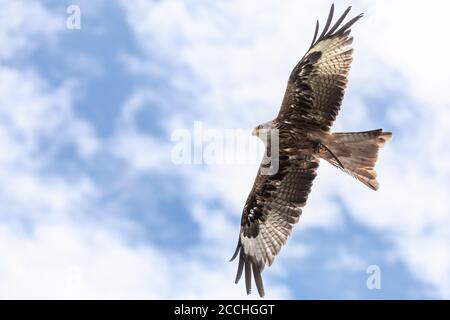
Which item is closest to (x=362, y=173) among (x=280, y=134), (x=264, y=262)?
(x=280, y=134)

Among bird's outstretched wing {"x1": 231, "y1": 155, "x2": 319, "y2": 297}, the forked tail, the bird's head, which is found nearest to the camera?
the forked tail

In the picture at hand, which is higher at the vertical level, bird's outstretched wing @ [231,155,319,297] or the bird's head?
the bird's head

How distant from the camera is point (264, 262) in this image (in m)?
12.7

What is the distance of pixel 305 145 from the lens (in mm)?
12227

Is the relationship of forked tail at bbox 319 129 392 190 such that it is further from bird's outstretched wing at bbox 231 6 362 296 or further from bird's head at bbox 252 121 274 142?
bird's head at bbox 252 121 274 142

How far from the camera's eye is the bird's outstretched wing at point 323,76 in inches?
469

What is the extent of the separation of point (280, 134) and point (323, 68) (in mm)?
1221

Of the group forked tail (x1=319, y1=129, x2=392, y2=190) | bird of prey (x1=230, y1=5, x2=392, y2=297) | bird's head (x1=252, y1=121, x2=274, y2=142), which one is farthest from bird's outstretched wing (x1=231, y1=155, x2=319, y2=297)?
→ forked tail (x1=319, y1=129, x2=392, y2=190)

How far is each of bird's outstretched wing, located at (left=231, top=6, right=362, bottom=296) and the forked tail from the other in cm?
33

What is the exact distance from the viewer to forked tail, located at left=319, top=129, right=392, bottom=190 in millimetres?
11734

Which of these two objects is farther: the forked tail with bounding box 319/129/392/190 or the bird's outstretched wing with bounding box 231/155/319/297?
the bird's outstretched wing with bounding box 231/155/319/297

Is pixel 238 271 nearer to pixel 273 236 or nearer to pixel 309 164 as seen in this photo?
pixel 273 236

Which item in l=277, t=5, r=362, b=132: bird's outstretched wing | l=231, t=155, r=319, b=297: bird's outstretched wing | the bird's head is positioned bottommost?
l=231, t=155, r=319, b=297: bird's outstretched wing

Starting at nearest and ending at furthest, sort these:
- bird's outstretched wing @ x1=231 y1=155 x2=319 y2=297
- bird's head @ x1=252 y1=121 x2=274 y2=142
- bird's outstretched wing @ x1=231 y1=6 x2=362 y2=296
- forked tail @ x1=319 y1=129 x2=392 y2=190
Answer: forked tail @ x1=319 y1=129 x2=392 y2=190
bird's outstretched wing @ x1=231 y1=6 x2=362 y2=296
bird's head @ x1=252 y1=121 x2=274 y2=142
bird's outstretched wing @ x1=231 y1=155 x2=319 y2=297
